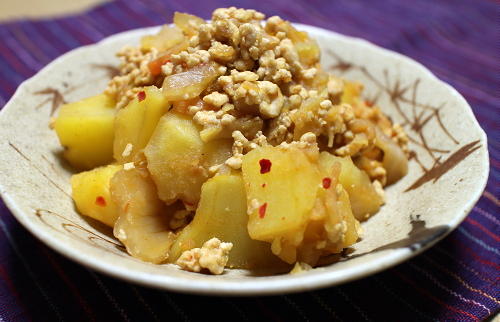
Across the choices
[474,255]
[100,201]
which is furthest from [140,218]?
[474,255]

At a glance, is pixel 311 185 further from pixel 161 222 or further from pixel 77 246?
pixel 77 246

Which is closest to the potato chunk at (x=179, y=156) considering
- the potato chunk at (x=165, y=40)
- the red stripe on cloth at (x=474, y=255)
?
the potato chunk at (x=165, y=40)

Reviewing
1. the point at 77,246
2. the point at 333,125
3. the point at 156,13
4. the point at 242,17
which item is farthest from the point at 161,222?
the point at 156,13

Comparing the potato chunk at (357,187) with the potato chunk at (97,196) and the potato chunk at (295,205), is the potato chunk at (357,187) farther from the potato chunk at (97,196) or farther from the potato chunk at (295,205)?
the potato chunk at (97,196)

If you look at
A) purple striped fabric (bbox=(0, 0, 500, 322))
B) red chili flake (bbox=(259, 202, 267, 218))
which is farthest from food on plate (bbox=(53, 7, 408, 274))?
purple striped fabric (bbox=(0, 0, 500, 322))

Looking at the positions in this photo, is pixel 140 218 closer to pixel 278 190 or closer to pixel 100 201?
pixel 100 201
